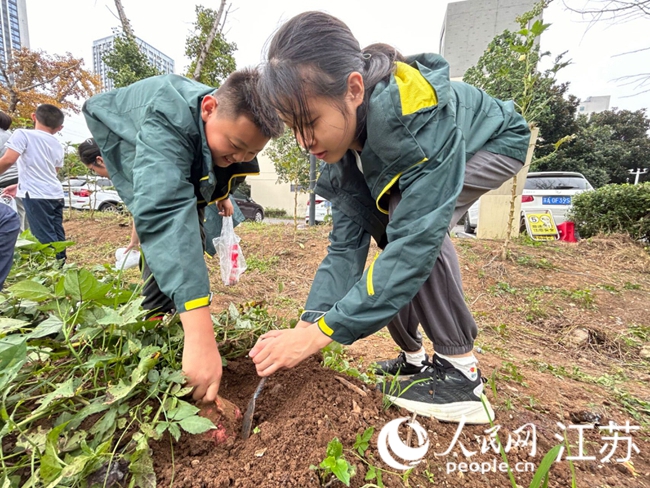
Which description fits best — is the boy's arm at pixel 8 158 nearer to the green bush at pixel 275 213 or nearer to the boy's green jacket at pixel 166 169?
the boy's green jacket at pixel 166 169

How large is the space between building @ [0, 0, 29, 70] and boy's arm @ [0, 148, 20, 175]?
42.2 ft

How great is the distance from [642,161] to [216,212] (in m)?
24.5

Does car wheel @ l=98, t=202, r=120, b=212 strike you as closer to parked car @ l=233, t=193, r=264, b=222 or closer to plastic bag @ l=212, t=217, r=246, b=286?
parked car @ l=233, t=193, r=264, b=222

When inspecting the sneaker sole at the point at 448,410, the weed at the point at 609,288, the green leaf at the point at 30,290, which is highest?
the green leaf at the point at 30,290

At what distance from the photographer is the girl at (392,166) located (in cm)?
105

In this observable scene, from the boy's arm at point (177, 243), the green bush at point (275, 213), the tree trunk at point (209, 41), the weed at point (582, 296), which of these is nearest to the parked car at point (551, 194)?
the weed at point (582, 296)

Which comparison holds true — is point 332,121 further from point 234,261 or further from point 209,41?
point 209,41

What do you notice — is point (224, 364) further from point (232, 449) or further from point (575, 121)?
point (575, 121)

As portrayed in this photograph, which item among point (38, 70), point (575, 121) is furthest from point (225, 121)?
point (575, 121)

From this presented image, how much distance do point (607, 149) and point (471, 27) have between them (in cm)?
958

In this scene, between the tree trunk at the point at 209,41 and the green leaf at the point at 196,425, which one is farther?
the tree trunk at the point at 209,41

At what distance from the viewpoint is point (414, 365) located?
1.54 metres

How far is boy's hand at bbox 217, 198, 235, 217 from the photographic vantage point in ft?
7.22

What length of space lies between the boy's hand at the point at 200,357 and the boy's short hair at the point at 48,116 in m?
3.76
